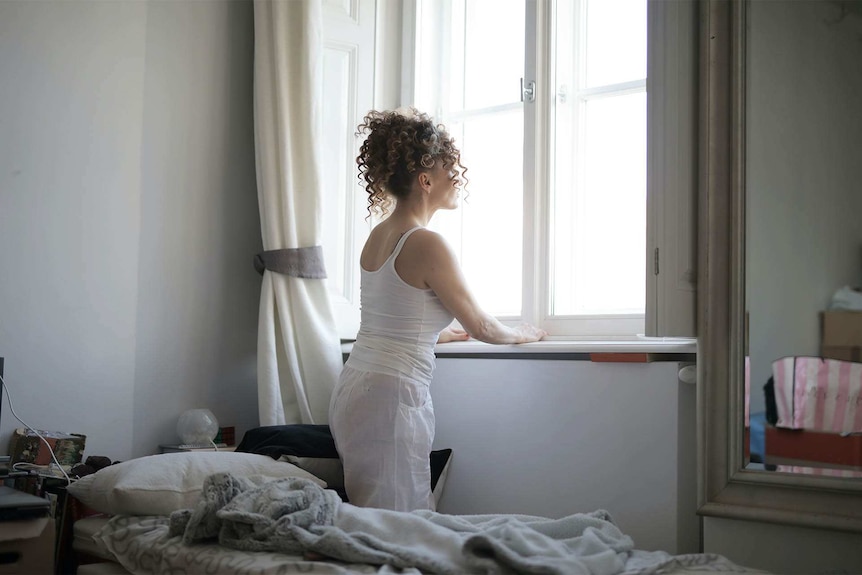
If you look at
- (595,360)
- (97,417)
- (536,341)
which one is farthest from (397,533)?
(97,417)

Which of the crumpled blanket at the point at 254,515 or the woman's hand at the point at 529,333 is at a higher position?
the woman's hand at the point at 529,333

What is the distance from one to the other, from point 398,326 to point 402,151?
0.49m

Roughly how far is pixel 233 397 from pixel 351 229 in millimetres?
712

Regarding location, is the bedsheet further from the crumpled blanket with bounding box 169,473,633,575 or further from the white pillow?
the white pillow

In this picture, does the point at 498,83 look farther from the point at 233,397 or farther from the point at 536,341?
the point at 233,397

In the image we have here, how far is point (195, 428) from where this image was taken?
262cm

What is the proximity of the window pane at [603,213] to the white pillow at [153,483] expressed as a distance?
47.3 inches

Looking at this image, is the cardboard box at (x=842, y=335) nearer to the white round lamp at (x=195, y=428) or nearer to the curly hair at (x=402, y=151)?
the curly hair at (x=402, y=151)

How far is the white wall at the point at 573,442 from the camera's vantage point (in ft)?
6.86

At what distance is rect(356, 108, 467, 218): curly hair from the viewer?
2.29 meters

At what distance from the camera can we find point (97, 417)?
2.55 metres

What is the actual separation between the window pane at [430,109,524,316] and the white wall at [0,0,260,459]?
0.75m

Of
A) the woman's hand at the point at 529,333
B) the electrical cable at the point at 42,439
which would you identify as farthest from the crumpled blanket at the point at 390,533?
the woman's hand at the point at 529,333

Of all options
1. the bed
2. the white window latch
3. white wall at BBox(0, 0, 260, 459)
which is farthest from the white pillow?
the white window latch
